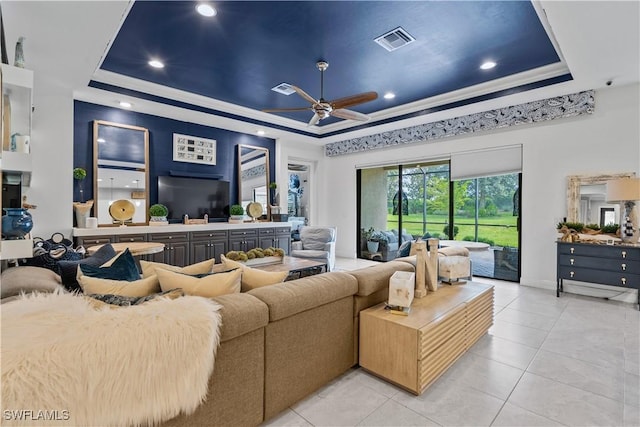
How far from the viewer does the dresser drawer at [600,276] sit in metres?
3.69

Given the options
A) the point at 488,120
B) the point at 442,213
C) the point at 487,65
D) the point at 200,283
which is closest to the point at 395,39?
the point at 487,65

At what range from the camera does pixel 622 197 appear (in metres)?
3.66

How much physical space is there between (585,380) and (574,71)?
136 inches

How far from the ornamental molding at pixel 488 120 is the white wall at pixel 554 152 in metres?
0.11

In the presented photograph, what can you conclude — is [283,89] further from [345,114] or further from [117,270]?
[117,270]

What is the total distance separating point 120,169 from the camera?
4.88 metres

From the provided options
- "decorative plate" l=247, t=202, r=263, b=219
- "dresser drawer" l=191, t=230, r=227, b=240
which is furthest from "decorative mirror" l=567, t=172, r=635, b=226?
"dresser drawer" l=191, t=230, r=227, b=240

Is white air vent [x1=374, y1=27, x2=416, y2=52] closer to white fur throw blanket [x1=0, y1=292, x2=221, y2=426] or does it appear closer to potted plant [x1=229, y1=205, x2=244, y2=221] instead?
white fur throw blanket [x1=0, y1=292, x2=221, y2=426]

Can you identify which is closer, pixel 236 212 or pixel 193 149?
pixel 193 149

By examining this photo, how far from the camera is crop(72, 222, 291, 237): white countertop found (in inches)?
166

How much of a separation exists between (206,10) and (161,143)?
3.10m

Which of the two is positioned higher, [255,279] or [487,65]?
[487,65]

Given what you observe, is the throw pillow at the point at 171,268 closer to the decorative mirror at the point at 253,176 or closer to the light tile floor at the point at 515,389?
A: the light tile floor at the point at 515,389

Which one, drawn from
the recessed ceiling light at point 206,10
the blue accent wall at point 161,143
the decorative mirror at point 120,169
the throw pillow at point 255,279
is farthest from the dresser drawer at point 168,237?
the throw pillow at point 255,279
